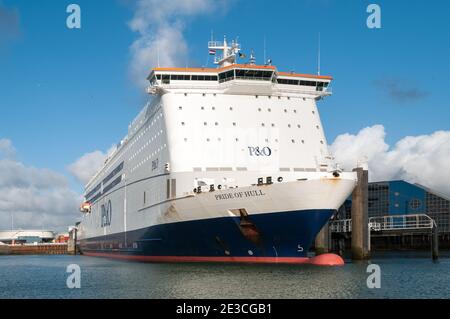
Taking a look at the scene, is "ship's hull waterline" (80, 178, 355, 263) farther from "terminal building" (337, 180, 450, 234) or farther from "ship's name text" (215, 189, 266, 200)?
"terminal building" (337, 180, 450, 234)

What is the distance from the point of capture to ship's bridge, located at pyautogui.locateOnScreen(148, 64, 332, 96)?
122 feet

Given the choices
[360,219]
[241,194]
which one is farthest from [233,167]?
[360,219]

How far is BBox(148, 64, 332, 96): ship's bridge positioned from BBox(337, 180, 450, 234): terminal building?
1431 inches

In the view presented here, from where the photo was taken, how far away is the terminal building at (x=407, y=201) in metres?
73.3

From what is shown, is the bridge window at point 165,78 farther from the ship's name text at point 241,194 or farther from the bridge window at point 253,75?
the ship's name text at point 241,194

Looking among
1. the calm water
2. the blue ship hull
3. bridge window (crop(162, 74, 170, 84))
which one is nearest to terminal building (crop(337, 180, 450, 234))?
bridge window (crop(162, 74, 170, 84))

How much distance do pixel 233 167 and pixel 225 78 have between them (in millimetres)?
5926

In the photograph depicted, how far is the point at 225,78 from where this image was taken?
3741cm

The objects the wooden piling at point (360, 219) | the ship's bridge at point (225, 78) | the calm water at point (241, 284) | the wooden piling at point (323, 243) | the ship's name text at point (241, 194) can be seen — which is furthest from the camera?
the wooden piling at point (323, 243)

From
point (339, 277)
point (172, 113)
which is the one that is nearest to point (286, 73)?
point (172, 113)

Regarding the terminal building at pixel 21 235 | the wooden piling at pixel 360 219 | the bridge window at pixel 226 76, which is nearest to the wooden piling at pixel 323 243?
the wooden piling at pixel 360 219

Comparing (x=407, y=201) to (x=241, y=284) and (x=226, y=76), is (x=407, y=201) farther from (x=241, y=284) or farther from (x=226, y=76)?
(x=241, y=284)

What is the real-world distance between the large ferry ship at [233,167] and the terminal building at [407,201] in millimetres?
35729
